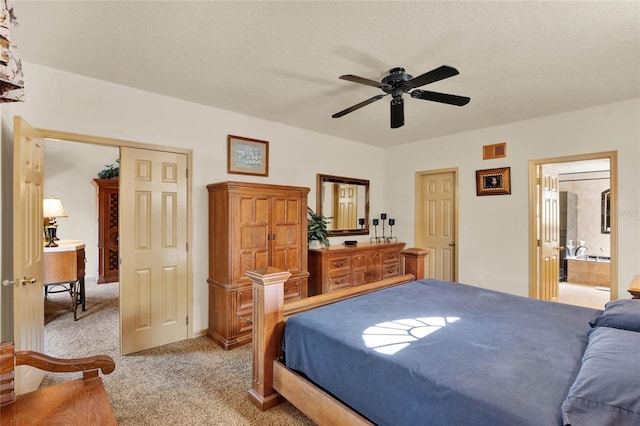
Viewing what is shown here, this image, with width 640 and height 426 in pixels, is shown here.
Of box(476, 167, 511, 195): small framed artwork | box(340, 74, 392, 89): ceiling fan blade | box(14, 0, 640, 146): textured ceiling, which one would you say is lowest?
box(476, 167, 511, 195): small framed artwork

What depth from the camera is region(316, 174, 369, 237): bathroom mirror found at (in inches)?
185

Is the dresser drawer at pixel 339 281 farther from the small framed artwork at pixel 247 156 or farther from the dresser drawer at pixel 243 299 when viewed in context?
the small framed artwork at pixel 247 156

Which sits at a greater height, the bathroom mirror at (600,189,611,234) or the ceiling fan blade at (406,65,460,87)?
the ceiling fan blade at (406,65,460,87)

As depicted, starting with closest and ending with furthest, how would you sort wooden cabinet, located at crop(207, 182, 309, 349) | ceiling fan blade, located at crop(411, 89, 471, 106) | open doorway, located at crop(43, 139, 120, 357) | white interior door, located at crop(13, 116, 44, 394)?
white interior door, located at crop(13, 116, 44, 394) → ceiling fan blade, located at crop(411, 89, 471, 106) → wooden cabinet, located at crop(207, 182, 309, 349) → open doorway, located at crop(43, 139, 120, 357)

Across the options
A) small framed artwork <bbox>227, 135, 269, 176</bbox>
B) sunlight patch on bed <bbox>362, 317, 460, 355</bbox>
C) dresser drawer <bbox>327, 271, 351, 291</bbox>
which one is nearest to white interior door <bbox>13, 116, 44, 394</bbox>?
small framed artwork <bbox>227, 135, 269, 176</bbox>

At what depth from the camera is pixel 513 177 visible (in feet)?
13.5

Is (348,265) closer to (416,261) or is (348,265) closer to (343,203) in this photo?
(343,203)

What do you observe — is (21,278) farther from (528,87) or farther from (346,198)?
(528,87)

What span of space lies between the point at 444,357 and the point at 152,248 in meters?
2.80

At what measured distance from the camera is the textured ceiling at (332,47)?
6.09 ft

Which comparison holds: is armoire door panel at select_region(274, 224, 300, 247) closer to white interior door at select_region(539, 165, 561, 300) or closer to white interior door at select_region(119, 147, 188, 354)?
white interior door at select_region(119, 147, 188, 354)

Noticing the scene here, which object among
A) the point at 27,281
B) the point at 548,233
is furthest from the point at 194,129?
the point at 548,233

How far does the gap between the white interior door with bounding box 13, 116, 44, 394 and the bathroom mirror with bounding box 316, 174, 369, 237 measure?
3085 millimetres

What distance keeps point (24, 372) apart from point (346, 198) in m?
4.00
